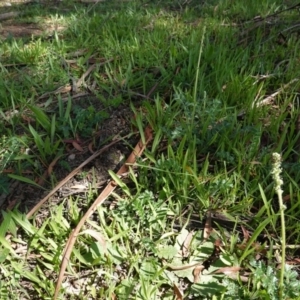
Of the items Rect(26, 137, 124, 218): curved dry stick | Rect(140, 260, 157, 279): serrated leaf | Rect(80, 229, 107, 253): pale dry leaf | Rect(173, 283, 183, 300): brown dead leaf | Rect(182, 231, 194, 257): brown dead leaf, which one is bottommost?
Rect(173, 283, 183, 300): brown dead leaf

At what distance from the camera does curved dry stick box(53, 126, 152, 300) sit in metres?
1.44

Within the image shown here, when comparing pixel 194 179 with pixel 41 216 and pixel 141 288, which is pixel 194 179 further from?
pixel 41 216

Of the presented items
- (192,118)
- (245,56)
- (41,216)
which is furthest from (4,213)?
(245,56)

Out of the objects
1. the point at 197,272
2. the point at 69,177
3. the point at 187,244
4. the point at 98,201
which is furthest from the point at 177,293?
the point at 69,177

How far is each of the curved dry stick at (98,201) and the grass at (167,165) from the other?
0.10 ft

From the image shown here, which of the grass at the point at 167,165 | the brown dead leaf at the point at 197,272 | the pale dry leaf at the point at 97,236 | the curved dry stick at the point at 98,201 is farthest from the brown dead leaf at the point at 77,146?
the brown dead leaf at the point at 197,272

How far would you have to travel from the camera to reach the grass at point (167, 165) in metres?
1.46

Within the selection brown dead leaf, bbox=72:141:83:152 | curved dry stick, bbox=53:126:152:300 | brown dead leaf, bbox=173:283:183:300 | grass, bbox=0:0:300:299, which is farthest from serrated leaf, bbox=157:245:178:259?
brown dead leaf, bbox=72:141:83:152

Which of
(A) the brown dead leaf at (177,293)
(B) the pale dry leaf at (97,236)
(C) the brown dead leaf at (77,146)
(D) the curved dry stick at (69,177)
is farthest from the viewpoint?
(C) the brown dead leaf at (77,146)

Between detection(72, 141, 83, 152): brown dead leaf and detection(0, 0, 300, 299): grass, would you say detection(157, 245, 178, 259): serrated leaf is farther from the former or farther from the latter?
detection(72, 141, 83, 152): brown dead leaf

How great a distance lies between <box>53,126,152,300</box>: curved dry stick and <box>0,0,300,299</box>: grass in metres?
0.03

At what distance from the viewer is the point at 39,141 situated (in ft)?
6.23

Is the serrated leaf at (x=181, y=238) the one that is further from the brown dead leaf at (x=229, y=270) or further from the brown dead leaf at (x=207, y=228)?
the brown dead leaf at (x=229, y=270)

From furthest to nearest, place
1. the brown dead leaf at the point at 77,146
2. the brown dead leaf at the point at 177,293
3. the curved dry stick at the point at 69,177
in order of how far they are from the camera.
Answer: the brown dead leaf at the point at 77,146 → the curved dry stick at the point at 69,177 → the brown dead leaf at the point at 177,293
